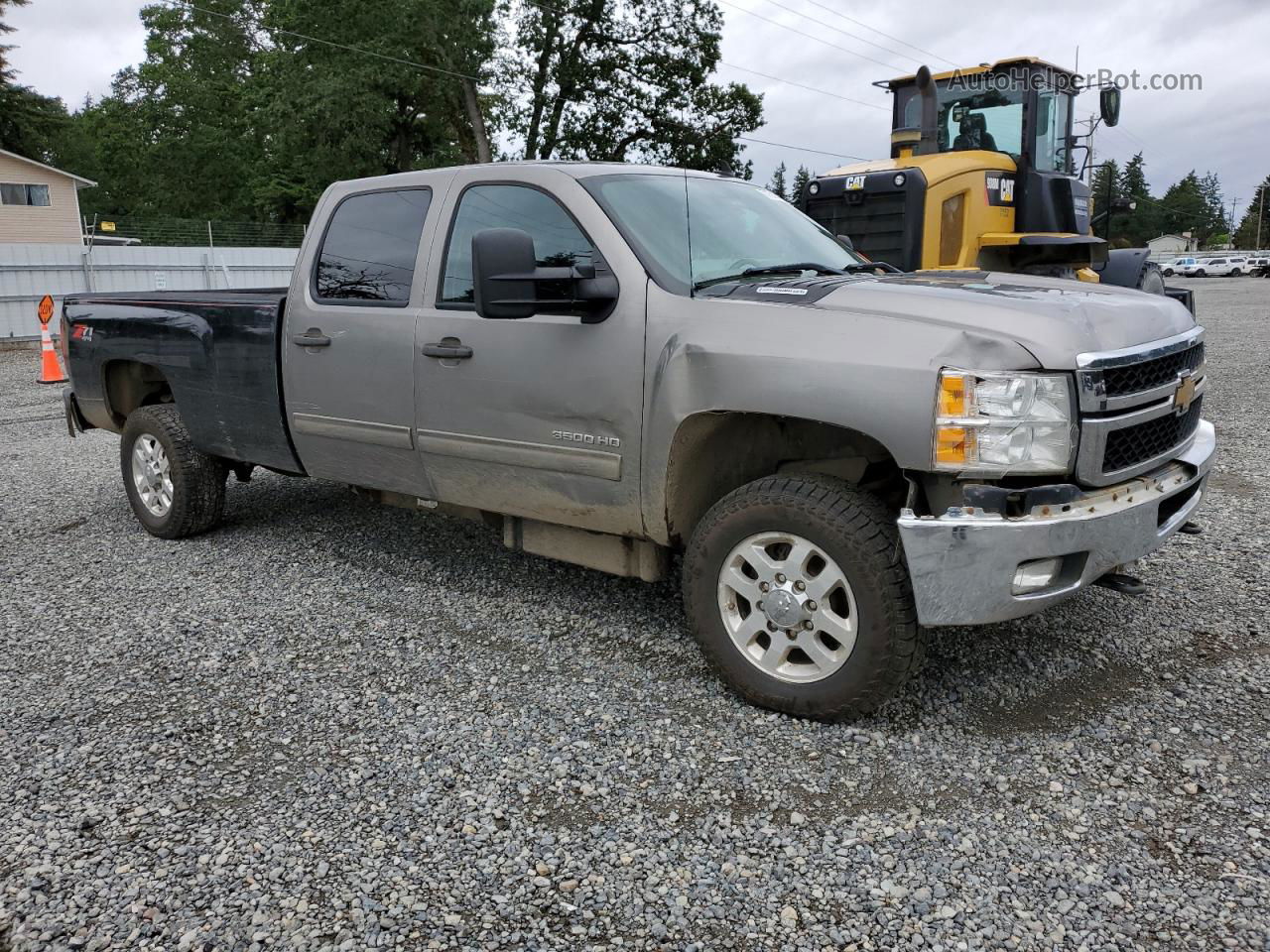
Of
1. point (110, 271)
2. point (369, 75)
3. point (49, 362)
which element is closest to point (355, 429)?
point (49, 362)

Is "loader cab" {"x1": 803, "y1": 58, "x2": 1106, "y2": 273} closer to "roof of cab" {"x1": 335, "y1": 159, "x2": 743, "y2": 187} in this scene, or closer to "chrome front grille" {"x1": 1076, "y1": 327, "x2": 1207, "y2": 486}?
"roof of cab" {"x1": 335, "y1": 159, "x2": 743, "y2": 187}

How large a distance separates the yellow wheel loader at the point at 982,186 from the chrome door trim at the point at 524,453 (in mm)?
5497

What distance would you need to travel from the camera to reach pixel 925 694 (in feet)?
12.1

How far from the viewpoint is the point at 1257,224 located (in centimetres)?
11338

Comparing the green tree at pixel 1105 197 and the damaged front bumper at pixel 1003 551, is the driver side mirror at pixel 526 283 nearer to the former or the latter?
the damaged front bumper at pixel 1003 551

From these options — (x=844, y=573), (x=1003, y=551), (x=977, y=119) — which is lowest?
(x=844, y=573)

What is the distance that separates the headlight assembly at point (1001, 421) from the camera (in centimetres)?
301

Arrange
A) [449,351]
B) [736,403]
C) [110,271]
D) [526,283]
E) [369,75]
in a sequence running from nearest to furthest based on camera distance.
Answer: [736,403] < [526,283] < [449,351] < [110,271] < [369,75]

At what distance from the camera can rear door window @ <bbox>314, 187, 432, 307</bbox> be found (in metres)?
4.56

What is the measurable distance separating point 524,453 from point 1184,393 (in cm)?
247

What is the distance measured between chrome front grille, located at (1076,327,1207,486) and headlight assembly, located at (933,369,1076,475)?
9 centimetres

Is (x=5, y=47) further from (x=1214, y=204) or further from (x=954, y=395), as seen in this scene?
(x=1214, y=204)

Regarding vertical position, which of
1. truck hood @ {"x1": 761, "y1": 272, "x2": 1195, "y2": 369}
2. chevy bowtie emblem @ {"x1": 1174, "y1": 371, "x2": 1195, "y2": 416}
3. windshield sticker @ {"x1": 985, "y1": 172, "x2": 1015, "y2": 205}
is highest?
windshield sticker @ {"x1": 985, "y1": 172, "x2": 1015, "y2": 205}

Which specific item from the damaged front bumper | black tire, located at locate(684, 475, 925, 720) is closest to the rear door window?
black tire, located at locate(684, 475, 925, 720)
